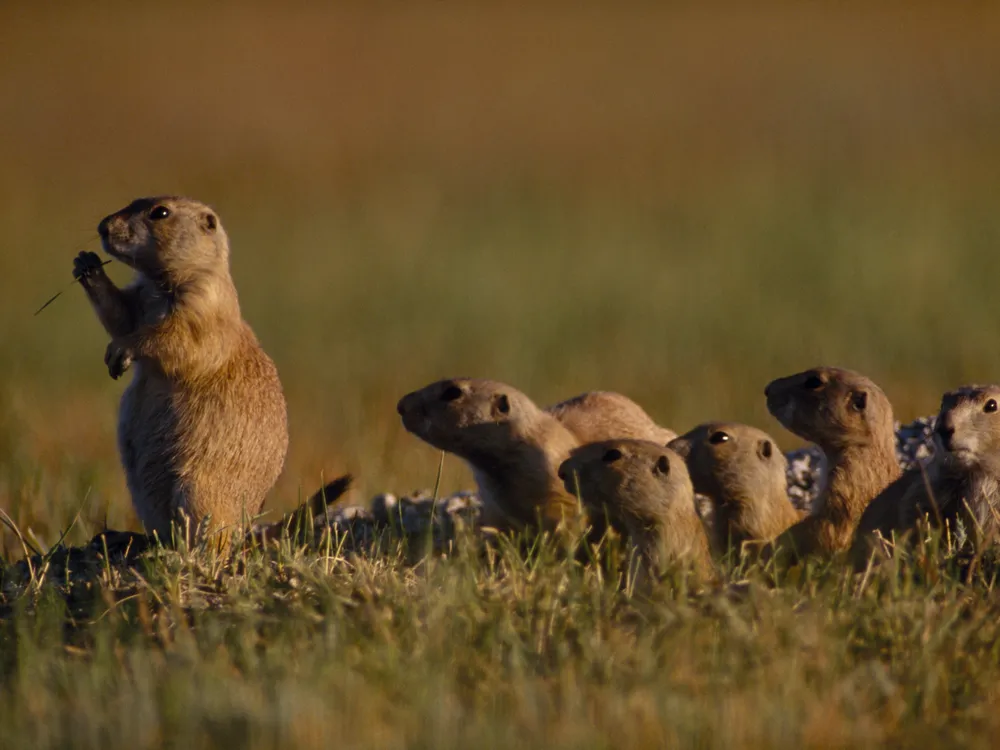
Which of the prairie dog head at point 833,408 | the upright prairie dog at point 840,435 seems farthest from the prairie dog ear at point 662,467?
the prairie dog head at point 833,408

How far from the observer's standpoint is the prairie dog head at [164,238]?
684 cm

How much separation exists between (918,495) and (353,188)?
55.3ft

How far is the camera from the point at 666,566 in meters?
5.49

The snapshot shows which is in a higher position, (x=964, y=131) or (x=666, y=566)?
(x=964, y=131)

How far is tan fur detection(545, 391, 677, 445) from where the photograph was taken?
25.0ft

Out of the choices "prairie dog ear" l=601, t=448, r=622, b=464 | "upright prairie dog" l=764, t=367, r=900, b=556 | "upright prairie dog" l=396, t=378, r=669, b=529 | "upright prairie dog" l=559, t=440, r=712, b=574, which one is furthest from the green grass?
"upright prairie dog" l=396, t=378, r=669, b=529

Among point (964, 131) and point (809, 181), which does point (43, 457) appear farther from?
point (964, 131)

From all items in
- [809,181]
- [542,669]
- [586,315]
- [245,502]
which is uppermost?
[809,181]

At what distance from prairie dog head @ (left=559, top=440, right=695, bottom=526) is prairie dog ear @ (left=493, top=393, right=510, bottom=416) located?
0.66 metres

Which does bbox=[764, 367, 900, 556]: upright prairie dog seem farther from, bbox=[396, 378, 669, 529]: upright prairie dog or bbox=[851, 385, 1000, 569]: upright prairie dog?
bbox=[396, 378, 669, 529]: upright prairie dog

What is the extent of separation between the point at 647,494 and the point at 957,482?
1.17m

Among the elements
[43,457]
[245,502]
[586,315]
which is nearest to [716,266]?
[586,315]

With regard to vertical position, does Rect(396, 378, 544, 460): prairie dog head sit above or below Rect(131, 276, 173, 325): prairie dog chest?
below

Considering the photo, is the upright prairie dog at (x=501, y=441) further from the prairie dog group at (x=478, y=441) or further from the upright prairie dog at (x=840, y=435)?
the upright prairie dog at (x=840, y=435)
